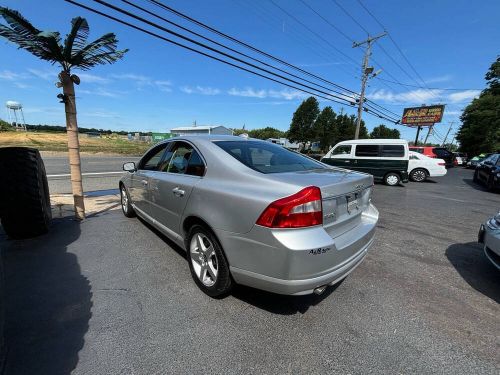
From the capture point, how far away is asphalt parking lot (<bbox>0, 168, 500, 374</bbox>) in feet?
6.13

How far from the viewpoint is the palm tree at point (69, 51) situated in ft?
12.2

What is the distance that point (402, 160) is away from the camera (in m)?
10.8

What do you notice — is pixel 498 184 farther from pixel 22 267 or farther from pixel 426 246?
pixel 22 267

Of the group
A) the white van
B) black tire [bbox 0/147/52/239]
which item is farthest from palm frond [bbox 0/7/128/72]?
the white van

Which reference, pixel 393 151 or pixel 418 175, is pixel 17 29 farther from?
pixel 418 175

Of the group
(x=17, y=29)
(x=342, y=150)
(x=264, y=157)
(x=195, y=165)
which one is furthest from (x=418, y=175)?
(x=17, y=29)

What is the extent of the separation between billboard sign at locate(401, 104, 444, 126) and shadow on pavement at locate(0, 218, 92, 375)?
165 feet

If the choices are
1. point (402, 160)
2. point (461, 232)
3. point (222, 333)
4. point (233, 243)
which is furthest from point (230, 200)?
point (402, 160)

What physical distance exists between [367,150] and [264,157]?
10087mm

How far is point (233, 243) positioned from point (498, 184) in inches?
493

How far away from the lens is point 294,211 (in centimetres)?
193

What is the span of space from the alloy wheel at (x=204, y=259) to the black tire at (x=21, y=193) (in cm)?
275

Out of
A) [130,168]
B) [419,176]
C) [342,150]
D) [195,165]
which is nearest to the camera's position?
[195,165]

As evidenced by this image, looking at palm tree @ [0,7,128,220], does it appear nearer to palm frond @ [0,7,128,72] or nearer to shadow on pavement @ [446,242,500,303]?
palm frond @ [0,7,128,72]
